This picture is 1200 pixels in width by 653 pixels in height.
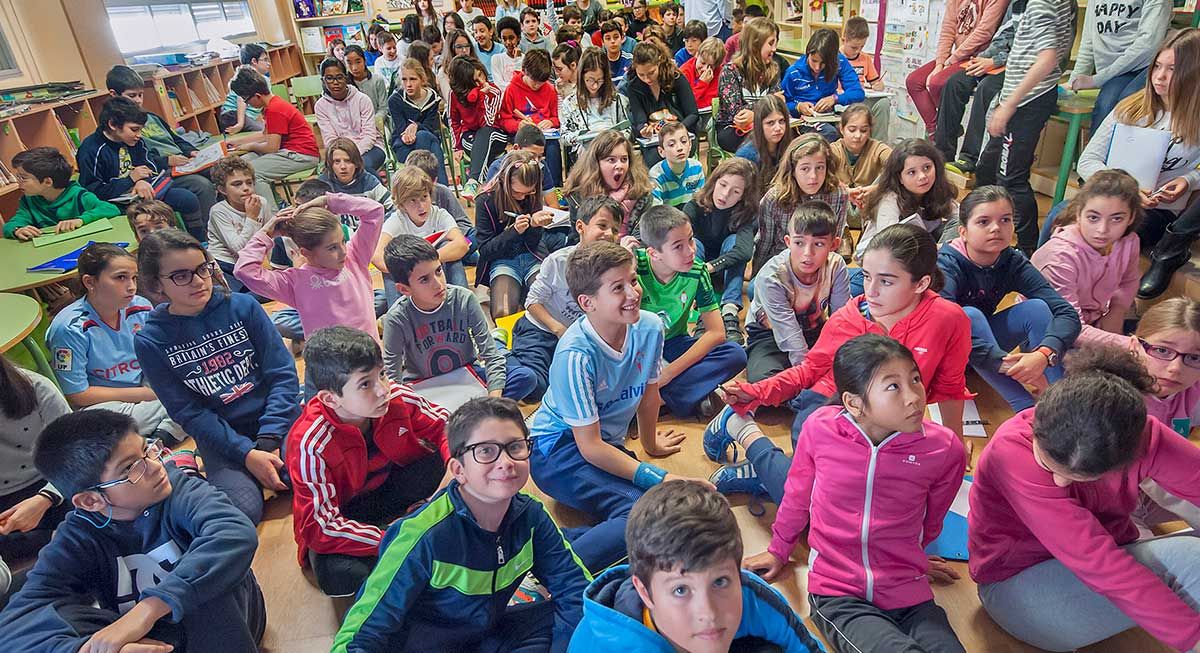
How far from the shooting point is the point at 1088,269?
2.29 m

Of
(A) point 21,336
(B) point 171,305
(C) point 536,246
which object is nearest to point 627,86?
(C) point 536,246

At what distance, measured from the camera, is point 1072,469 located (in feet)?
4.01

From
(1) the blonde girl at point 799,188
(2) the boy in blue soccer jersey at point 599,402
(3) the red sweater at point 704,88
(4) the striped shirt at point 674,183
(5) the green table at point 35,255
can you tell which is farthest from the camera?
(3) the red sweater at point 704,88

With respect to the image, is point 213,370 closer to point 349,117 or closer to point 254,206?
point 254,206

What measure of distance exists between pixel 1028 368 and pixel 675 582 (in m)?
1.61

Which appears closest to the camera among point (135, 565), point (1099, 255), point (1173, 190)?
point (135, 565)

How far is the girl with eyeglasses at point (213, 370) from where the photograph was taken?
77.5 inches

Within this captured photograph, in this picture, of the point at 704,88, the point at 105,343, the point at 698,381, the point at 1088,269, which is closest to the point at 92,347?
the point at 105,343

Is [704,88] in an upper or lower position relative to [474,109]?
lower

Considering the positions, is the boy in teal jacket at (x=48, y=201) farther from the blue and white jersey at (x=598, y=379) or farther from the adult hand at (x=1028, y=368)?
the adult hand at (x=1028, y=368)

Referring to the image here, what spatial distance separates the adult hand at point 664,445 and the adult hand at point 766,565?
23.1 inches

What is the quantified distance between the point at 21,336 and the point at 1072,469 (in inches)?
109

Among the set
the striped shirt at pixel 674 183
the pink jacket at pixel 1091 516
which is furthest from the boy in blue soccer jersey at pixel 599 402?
the striped shirt at pixel 674 183

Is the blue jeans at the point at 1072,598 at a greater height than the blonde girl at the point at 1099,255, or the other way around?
the blonde girl at the point at 1099,255
